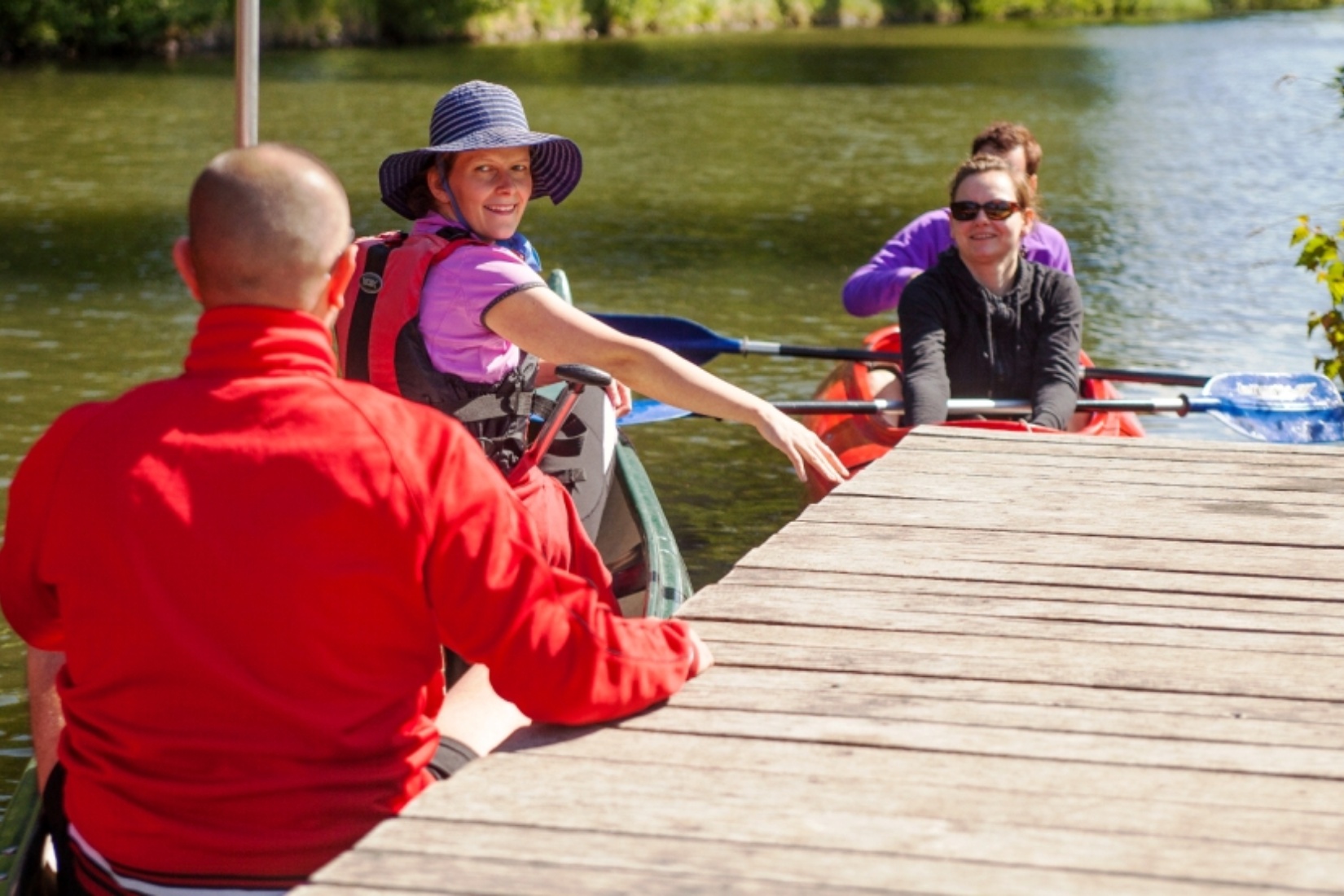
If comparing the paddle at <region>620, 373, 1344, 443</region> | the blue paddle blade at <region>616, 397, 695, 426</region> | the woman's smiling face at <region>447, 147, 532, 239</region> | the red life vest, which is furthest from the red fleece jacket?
the blue paddle blade at <region>616, 397, 695, 426</region>

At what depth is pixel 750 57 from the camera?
31.3 metres

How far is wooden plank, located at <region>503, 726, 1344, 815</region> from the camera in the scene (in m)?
2.18

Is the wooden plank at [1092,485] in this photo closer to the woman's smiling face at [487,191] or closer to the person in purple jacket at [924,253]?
the woman's smiling face at [487,191]

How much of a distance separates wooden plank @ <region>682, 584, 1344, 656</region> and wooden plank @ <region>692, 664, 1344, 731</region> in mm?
221

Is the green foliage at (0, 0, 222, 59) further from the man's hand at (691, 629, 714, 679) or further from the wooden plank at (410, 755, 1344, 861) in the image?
the wooden plank at (410, 755, 1344, 861)

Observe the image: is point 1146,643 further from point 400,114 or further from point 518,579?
point 400,114

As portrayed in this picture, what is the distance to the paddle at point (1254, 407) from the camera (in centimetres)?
555

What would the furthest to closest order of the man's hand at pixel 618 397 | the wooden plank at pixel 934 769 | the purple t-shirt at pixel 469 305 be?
the man's hand at pixel 618 397
the purple t-shirt at pixel 469 305
the wooden plank at pixel 934 769

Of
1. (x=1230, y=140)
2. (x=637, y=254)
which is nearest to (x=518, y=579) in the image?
(x=637, y=254)

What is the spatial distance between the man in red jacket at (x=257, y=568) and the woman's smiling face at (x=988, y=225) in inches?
131

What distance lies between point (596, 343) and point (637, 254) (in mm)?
9419

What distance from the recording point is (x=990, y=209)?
17.0 feet

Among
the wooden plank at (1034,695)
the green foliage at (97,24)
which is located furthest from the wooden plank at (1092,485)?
the green foliage at (97,24)

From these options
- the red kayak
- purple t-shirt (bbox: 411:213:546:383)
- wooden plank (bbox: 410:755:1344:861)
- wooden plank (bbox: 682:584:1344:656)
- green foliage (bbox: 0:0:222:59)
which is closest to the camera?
wooden plank (bbox: 410:755:1344:861)
